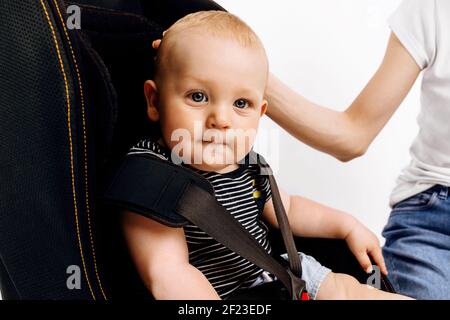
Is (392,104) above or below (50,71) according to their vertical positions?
below

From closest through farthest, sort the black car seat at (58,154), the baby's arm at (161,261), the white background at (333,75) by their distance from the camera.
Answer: the black car seat at (58,154) → the baby's arm at (161,261) → the white background at (333,75)

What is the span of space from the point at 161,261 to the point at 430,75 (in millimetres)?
694

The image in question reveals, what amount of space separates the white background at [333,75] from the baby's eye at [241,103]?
0.73 m

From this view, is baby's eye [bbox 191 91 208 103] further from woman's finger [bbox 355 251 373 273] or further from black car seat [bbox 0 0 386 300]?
woman's finger [bbox 355 251 373 273]

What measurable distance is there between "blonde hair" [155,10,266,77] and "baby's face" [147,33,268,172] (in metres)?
0.01

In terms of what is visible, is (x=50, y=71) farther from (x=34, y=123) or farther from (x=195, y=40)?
(x=195, y=40)

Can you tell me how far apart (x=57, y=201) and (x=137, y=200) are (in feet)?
0.33

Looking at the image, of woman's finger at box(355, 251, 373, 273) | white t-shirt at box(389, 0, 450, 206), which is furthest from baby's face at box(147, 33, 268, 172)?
white t-shirt at box(389, 0, 450, 206)

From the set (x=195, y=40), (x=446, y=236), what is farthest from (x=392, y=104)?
(x=195, y=40)

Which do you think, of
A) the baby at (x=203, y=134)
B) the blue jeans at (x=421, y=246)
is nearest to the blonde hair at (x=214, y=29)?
the baby at (x=203, y=134)

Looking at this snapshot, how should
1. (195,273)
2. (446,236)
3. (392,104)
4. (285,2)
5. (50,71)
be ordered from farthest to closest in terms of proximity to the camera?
(285,2) < (392,104) < (446,236) < (195,273) < (50,71)

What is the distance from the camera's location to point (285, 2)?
1.72 m

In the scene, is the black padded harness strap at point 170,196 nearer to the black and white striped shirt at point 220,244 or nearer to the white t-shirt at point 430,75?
the black and white striped shirt at point 220,244

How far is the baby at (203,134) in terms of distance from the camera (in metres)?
0.77
